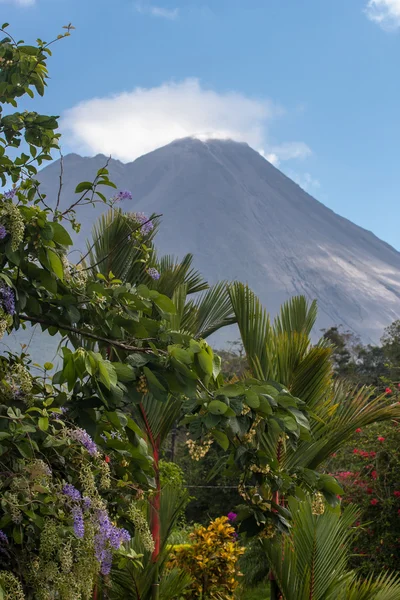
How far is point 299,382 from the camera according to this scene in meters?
4.02

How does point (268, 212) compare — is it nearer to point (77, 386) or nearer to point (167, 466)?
point (167, 466)

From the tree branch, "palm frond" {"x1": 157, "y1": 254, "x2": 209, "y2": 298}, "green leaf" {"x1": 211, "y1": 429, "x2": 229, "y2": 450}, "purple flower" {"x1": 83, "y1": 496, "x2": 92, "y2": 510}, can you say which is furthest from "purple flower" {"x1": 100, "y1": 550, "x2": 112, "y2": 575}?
"palm frond" {"x1": 157, "y1": 254, "x2": 209, "y2": 298}

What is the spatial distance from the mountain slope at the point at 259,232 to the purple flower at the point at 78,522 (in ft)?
337

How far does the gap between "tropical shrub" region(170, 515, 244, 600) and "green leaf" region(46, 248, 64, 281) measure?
322 centimetres

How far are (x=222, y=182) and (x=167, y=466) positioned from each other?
119949 mm

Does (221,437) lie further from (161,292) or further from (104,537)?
(161,292)

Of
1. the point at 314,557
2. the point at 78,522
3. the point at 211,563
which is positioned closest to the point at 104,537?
the point at 78,522

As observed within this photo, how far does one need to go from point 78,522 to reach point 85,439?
21 cm

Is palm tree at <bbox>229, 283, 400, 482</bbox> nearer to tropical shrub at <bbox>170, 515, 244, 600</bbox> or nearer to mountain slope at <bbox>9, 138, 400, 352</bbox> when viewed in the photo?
tropical shrub at <bbox>170, 515, 244, 600</bbox>

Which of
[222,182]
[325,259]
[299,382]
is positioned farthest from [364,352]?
[222,182]

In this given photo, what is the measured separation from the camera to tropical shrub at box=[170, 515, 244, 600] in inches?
180

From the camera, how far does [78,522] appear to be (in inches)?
67.1

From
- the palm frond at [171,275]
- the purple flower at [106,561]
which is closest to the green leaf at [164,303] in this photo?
the purple flower at [106,561]

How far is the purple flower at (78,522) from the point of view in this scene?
1.69 metres
